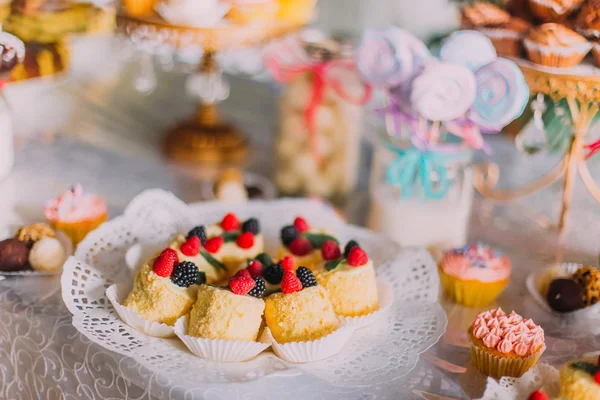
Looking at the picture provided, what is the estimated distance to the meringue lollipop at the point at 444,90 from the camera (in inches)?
50.2

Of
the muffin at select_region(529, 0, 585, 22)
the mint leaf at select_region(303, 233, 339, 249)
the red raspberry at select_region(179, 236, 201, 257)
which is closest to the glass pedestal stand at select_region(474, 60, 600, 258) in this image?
the muffin at select_region(529, 0, 585, 22)

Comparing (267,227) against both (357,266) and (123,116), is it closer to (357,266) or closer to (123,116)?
(357,266)

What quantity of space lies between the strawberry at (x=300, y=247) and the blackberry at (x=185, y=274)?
213 mm

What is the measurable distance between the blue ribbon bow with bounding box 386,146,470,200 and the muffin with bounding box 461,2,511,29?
0.28 m

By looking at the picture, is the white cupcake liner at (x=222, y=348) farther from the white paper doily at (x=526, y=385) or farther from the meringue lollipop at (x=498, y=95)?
the meringue lollipop at (x=498, y=95)

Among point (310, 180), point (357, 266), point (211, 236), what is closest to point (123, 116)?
point (310, 180)

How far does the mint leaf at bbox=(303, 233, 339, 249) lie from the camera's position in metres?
1.29

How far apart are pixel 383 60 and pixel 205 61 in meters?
0.71

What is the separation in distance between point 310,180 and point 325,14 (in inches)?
60.7

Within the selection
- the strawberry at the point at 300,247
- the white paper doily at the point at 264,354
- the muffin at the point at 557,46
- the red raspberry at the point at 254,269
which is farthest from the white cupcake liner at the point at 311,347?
the muffin at the point at 557,46

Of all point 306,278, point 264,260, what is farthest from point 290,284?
point 264,260

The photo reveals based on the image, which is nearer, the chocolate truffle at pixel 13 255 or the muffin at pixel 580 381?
the muffin at pixel 580 381

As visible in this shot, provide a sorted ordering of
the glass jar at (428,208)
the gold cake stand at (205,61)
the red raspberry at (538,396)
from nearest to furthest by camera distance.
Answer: the red raspberry at (538,396) < the glass jar at (428,208) < the gold cake stand at (205,61)

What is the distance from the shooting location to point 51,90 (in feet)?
7.45
